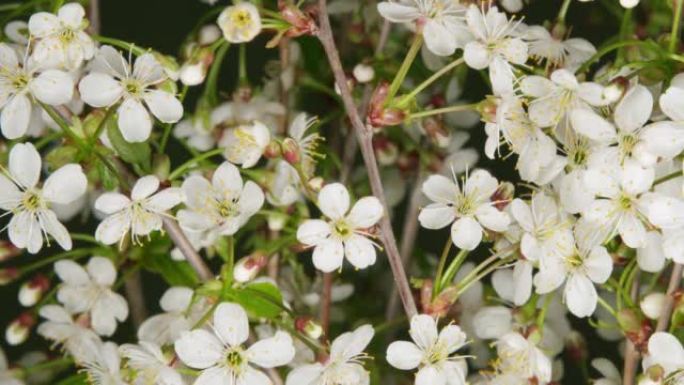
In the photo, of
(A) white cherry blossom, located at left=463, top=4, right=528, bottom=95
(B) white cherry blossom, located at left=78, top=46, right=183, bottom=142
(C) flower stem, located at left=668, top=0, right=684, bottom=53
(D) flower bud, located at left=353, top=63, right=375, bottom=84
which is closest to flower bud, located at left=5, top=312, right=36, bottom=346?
(B) white cherry blossom, located at left=78, top=46, right=183, bottom=142

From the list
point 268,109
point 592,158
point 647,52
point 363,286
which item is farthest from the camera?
point 363,286

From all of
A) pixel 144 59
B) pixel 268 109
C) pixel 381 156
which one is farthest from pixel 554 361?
pixel 144 59

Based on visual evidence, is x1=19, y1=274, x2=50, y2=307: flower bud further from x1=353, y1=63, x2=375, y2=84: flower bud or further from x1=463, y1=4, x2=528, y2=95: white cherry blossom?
x1=463, y1=4, x2=528, y2=95: white cherry blossom

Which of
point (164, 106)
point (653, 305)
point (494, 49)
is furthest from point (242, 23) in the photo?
point (653, 305)

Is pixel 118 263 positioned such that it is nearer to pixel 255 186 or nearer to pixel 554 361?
pixel 255 186

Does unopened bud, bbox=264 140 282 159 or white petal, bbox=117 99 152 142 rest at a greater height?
white petal, bbox=117 99 152 142

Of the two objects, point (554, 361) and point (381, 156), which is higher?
point (381, 156)

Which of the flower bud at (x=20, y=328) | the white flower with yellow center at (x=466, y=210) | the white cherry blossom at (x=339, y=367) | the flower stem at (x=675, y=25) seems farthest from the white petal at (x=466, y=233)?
the flower bud at (x=20, y=328)

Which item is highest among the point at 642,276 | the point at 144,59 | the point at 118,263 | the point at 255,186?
the point at 144,59

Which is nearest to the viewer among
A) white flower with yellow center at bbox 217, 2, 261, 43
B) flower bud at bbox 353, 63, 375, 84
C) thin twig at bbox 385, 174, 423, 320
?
white flower with yellow center at bbox 217, 2, 261, 43
